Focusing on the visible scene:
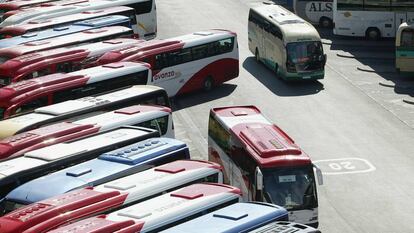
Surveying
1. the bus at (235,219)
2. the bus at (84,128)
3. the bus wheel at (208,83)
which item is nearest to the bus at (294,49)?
the bus wheel at (208,83)

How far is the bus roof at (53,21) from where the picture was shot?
52562 mm

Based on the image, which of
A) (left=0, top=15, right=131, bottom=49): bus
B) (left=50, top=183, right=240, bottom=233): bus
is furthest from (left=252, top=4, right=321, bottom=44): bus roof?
(left=50, top=183, right=240, bottom=233): bus

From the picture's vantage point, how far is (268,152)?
3075 cm

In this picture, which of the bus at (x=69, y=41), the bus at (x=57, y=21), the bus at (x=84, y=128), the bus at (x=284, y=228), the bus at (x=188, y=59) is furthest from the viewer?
the bus at (x=57, y=21)

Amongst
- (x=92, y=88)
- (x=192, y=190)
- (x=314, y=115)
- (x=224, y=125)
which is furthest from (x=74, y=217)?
(x=314, y=115)

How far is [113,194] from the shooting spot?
26938 millimetres

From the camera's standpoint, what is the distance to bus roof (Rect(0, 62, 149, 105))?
3928cm

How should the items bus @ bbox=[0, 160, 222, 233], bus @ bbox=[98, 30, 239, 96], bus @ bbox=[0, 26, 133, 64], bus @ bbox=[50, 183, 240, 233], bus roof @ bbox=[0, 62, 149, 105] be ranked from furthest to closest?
1. bus @ bbox=[0, 26, 133, 64]
2. bus @ bbox=[98, 30, 239, 96]
3. bus roof @ bbox=[0, 62, 149, 105]
4. bus @ bbox=[0, 160, 222, 233]
5. bus @ bbox=[50, 183, 240, 233]

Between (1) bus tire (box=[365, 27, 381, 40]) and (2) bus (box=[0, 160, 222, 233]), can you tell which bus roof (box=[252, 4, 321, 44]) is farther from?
(2) bus (box=[0, 160, 222, 233])

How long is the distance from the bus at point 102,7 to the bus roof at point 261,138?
2242 centimetres

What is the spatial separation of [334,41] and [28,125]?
27986 mm

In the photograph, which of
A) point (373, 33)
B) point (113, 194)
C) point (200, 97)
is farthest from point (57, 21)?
point (113, 194)

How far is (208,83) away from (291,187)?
18618 mm

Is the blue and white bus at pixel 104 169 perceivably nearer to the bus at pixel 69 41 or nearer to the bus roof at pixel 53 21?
the bus at pixel 69 41
